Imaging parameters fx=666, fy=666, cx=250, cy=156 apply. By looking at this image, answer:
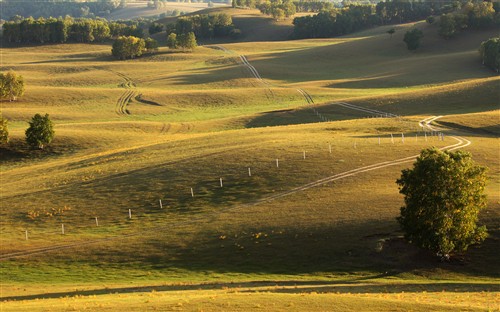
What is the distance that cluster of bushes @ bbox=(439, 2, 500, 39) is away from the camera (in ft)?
640

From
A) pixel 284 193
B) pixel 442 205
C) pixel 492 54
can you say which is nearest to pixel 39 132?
pixel 284 193

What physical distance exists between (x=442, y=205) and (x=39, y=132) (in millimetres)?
70032

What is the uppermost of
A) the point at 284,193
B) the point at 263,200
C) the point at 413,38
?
the point at 413,38

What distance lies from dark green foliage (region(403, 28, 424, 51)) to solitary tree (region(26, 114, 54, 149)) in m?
123

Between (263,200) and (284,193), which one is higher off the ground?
(284,193)

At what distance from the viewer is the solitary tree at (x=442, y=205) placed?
4791 cm

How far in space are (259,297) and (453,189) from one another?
1896cm

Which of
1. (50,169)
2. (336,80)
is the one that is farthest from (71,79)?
(50,169)

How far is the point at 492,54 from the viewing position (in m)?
157

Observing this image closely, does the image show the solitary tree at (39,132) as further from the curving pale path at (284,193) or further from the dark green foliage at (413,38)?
the dark green foliage at (413,38)

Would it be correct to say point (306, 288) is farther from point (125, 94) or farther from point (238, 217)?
point (125, 94)

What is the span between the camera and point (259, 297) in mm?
37688

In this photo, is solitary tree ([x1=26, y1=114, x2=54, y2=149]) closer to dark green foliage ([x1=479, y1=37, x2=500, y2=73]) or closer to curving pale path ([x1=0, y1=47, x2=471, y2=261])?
curving pale path ([x1=0, y1=47, x2=471, y2=261])

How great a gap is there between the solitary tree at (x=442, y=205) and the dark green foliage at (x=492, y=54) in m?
116
